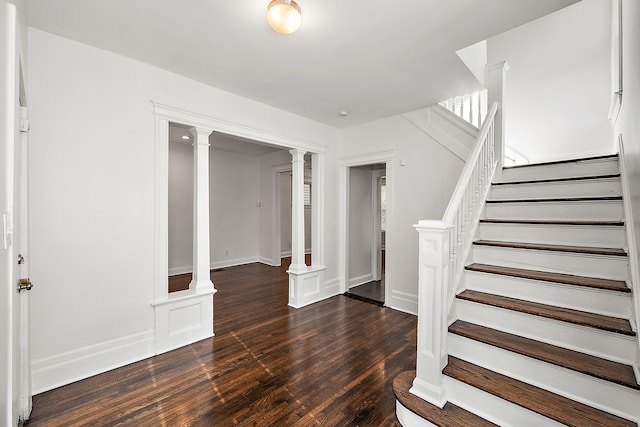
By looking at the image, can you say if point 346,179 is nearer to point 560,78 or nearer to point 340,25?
point 340,25

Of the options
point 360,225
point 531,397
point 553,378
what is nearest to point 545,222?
point 553,378

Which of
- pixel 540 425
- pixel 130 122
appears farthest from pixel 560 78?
pixel 130 122

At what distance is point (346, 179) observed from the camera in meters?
4.37

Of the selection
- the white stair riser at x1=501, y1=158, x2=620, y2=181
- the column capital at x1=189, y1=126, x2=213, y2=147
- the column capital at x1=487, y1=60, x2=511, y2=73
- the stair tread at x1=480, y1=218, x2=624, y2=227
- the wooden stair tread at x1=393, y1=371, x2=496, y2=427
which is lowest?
the wooden stair tread at x1=393, y1=371, x2=496, y2=427

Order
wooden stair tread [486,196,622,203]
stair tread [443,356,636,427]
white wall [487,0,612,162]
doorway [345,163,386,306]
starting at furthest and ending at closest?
1. doorway [345,163,386,306]
2. white wall [487,0,612,162]
3. wooden stair tread [486,196,622,203]
4. stair tread [443,356,636,427]

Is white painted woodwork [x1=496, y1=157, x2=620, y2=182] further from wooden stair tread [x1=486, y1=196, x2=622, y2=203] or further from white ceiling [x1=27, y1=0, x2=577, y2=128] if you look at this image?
white ceiling [x1=27, y1=0, x2=577, y2=128]

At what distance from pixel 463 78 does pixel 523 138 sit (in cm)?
207

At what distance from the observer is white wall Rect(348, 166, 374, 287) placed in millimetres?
4668

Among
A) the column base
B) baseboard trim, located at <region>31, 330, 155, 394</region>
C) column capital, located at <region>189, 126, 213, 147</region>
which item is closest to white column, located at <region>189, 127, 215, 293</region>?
column capital, located at <region>189, 126, 213, 147</region>

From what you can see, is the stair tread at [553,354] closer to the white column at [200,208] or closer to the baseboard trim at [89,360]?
the white column at [200,208]

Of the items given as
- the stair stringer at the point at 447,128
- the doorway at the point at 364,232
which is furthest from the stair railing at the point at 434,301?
the doorway at the point at 364,232

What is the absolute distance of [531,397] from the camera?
56.7 inches

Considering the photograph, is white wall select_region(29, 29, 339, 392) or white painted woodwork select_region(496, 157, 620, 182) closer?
white wall select_region(29, 29, 339, 392)

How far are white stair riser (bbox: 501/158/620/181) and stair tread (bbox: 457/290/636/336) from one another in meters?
1.39
